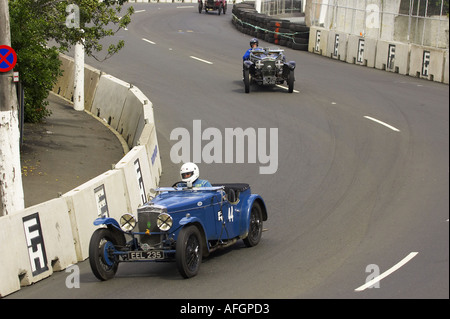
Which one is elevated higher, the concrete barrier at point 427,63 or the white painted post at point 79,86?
the concrete barrier at point 427,63

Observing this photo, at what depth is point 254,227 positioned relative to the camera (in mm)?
13555

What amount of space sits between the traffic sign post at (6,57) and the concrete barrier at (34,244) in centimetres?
317

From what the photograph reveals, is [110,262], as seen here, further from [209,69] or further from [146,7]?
[146,7]

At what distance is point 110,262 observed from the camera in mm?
11578

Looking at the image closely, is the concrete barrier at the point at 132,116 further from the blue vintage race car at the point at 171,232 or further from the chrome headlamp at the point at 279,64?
the blue vintage race car at the point at 171,232

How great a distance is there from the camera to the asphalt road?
35.0ft

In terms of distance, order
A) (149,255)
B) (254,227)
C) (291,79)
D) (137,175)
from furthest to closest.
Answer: (291,79)
(137,175)
(254,227)
(149,255)

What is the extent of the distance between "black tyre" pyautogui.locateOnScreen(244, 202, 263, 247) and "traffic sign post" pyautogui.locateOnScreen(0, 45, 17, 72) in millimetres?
5023

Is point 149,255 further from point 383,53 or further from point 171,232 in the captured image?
point 383,53

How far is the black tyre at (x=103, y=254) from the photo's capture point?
36.8 feet

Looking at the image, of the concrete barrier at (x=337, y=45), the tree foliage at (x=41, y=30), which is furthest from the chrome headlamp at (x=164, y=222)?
the concrete barrier at (x=337, y=45)

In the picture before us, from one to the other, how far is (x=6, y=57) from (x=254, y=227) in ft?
17.4

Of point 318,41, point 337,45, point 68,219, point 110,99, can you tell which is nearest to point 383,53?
point 337,45

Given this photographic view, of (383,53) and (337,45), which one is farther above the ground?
(383,53)
